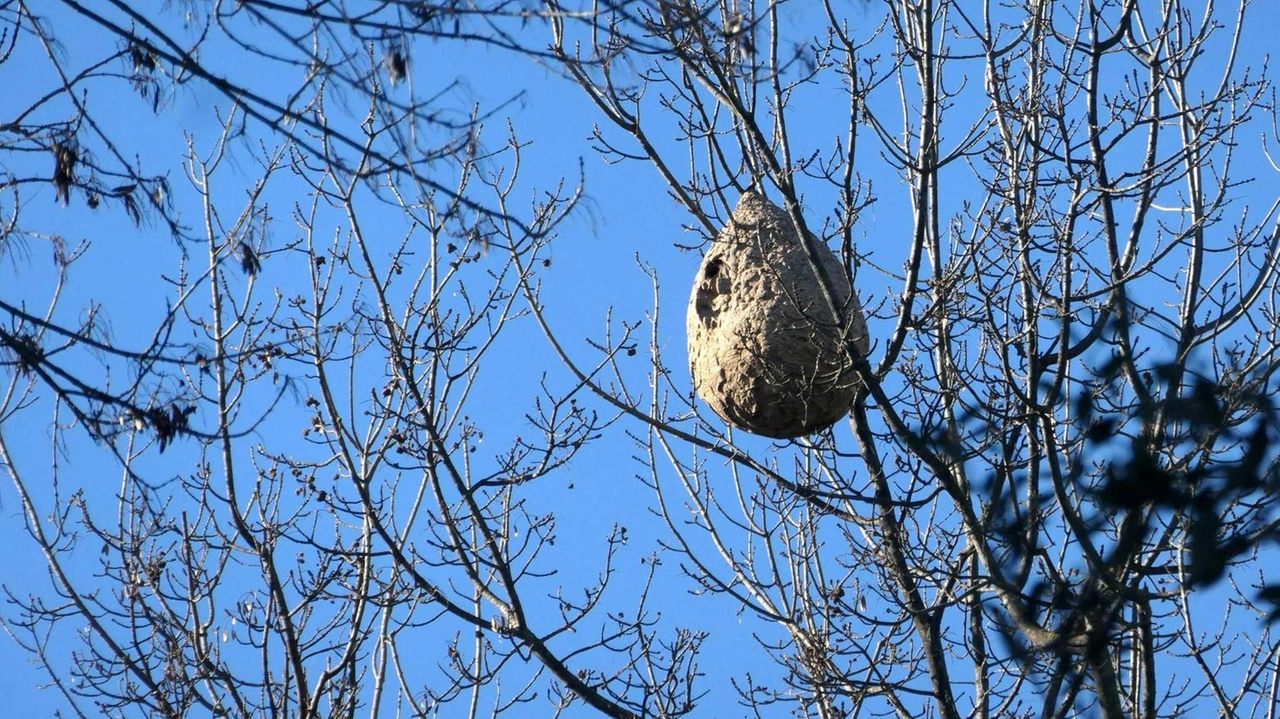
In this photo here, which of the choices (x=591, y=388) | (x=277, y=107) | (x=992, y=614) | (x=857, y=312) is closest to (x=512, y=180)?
(x=591, y=388)

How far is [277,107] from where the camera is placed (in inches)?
131

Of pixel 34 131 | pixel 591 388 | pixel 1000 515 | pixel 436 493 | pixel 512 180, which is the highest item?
pixel 512 180

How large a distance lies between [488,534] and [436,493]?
254 mm

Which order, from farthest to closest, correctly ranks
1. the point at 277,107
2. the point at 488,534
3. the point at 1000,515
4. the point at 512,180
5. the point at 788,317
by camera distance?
the point at 512,180 < the point at 488,534 < the point at 788,317 < the point at 277,107 < the point at 1000,515

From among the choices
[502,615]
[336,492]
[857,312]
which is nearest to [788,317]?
[857,312]

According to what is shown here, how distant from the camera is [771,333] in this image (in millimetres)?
5109

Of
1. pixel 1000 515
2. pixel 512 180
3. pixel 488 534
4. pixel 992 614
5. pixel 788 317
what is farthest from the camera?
pixel 512 180

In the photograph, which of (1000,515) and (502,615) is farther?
(502,615)

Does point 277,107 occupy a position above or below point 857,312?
below

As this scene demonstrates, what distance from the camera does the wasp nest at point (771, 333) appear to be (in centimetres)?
510

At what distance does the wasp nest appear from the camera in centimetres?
510

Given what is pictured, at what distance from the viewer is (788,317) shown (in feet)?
16.8

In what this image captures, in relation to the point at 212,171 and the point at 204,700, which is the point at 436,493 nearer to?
the point at 204,700

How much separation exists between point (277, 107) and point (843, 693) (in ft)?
10.3
